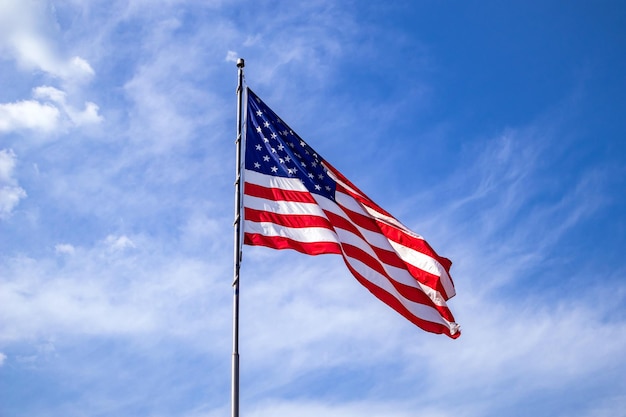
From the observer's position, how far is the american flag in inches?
765

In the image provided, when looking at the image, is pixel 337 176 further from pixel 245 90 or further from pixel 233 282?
pixel 233 282

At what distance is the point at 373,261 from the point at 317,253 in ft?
7.25

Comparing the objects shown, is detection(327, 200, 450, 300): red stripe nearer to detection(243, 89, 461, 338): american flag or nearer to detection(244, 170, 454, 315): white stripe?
detection(243, 89, 461, 338): american flag

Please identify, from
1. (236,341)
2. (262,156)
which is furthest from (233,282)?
(262,156)

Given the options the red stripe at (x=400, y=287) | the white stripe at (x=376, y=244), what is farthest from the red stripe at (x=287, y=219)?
the red stripe at (x=400, y=287)

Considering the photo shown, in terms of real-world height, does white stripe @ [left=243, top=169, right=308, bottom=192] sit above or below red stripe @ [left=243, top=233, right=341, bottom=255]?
above

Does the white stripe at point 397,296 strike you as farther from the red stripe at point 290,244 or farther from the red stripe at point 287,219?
Answer: the red stripe at point 287,219

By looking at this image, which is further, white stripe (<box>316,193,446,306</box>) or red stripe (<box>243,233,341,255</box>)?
white stripe (<box>316,193,446,306</box>)

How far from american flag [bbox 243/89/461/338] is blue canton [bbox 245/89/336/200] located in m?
0.03

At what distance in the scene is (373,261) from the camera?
822 inches

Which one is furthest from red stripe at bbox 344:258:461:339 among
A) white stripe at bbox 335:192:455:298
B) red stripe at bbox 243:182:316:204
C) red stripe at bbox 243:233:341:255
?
red stripe at bbox 243:182:316:204

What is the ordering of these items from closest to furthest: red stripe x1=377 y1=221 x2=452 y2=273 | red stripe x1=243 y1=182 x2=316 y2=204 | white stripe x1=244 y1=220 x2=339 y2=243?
white stripe x1=244 y1=220 x2=339 y2=243 < red stripe x1=243 y1=182 x2=316 y2=204 < red stripe x1=377 y1=221 x2=452 y2=273

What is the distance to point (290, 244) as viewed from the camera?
19.1 metres

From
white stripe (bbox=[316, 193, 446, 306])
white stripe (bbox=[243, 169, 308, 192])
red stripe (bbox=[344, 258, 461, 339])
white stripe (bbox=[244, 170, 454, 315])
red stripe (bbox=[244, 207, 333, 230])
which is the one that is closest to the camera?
red stripe (bbox=[244, 207, 333, 230])
